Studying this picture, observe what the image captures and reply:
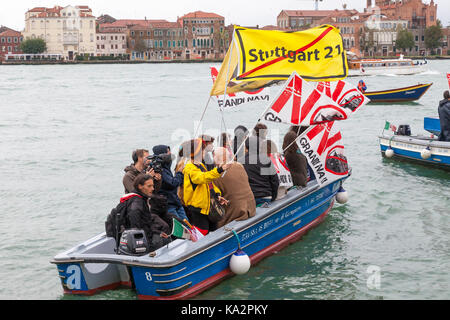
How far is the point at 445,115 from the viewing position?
14000mm

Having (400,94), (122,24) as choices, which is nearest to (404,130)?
(400,94)

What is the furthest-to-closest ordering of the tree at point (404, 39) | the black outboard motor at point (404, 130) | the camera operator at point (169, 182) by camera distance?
the tree at point (404, 39) < the black outboard motor at point (404, 130) < the camera operator at point (169, 182)

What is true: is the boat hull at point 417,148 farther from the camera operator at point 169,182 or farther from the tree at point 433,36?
the tree at point 433,36

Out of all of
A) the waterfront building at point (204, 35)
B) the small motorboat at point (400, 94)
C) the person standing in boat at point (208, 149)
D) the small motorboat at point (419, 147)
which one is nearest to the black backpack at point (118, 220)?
the person standing in boat at point (208, 149)

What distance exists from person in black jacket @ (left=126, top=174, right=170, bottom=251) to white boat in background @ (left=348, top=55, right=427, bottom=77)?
60.3m

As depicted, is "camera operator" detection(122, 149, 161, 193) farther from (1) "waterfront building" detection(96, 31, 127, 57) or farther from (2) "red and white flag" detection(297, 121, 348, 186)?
(1) "waterfront building" detection(96, 31, 127, 57)

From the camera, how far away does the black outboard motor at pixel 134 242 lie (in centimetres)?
682

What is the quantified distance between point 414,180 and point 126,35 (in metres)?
127

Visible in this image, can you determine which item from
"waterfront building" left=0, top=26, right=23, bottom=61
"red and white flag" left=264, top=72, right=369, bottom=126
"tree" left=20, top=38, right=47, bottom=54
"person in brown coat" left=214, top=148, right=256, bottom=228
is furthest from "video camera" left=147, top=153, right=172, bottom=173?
"waterfront building" left=0, top=26, right=23, bottom=61

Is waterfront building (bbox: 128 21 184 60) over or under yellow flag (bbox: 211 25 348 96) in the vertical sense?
over

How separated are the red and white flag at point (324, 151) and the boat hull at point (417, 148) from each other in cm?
512

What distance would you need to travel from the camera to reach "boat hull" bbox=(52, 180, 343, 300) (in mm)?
6762

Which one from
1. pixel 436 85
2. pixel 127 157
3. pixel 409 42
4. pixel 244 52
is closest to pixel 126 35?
pixel 409 42

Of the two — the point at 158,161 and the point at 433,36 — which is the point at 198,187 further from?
the point at 433,36
